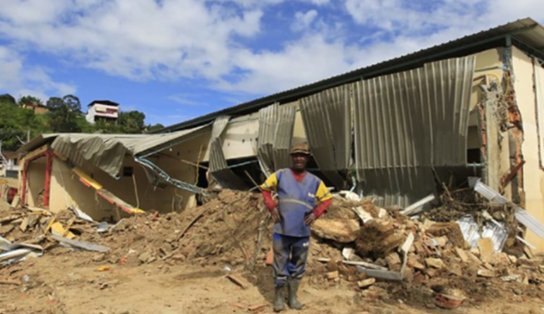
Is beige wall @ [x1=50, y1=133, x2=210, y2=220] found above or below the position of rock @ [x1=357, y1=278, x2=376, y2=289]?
above

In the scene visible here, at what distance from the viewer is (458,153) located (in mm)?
7215

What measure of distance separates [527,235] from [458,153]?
2133 millimetres

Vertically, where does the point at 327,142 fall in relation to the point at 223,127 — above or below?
below

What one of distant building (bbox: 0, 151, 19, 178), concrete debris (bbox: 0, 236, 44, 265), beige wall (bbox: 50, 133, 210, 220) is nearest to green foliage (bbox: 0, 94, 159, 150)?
distant building (bbox: 0, 151, 19, 178)

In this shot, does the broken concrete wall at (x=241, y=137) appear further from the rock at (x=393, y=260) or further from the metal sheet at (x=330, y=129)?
the rock at (x=393, y=260)

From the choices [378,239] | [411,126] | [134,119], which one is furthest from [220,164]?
[134,119]

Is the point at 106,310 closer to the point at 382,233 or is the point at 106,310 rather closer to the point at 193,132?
the point at 382,233

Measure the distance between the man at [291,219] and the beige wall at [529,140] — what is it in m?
5.27

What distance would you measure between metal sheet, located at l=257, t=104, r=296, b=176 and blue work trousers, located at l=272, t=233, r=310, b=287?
5994 mm

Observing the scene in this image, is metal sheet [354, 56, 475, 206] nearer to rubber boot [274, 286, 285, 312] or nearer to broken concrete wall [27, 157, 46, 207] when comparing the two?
rubber boot [274, 286, 285, 312]

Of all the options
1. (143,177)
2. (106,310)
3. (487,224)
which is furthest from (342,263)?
(143,177)

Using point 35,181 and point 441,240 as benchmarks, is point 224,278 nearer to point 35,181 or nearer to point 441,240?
point 441,240

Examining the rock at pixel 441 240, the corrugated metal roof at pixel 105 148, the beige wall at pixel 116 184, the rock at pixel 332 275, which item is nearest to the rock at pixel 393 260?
the rock at pixel 332 275

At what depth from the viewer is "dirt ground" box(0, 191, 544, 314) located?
4926mm
